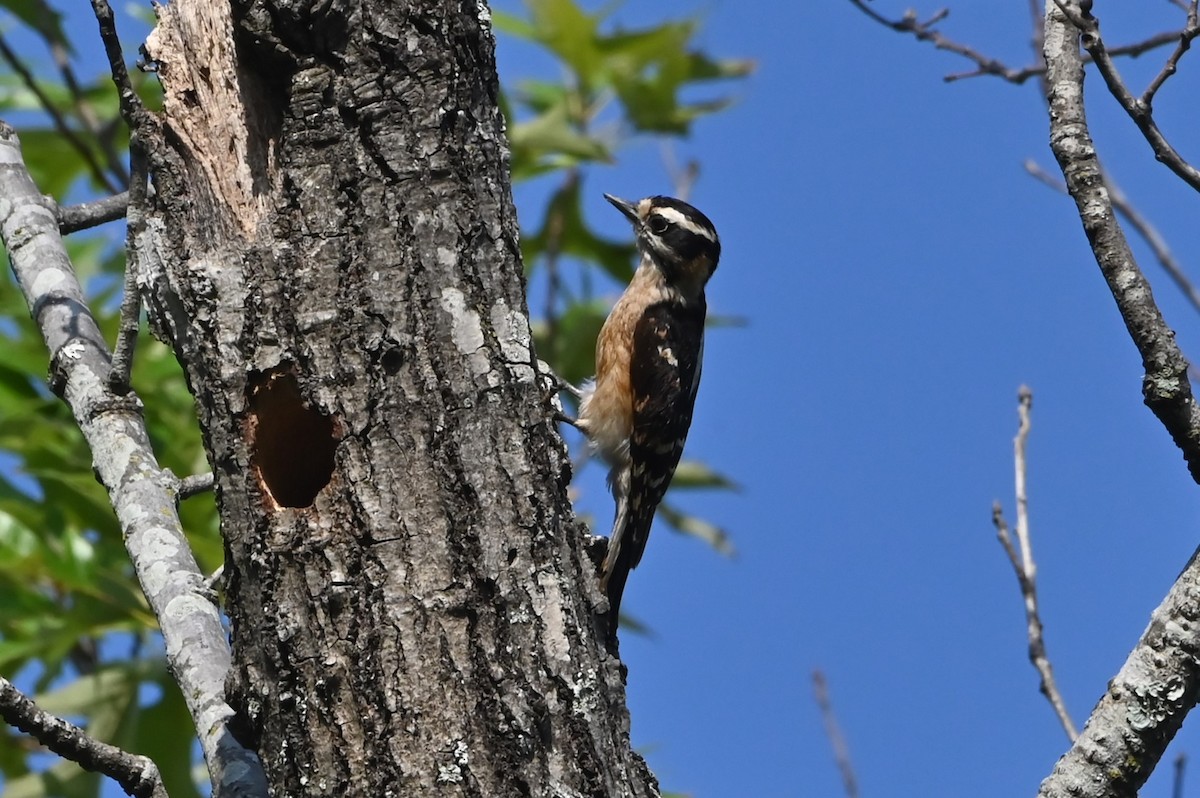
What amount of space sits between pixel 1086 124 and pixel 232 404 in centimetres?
188

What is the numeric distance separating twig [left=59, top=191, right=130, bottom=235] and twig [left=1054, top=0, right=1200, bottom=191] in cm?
273

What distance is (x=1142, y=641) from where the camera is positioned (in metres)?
2.63

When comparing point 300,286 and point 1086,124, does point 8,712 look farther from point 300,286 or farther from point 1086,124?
point 1086,124

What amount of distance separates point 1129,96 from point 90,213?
2.96 metres

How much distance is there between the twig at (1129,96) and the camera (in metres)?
Result: 2.73

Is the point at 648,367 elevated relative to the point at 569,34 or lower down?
lower down

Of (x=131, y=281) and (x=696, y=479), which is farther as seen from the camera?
(x=696, y=479)

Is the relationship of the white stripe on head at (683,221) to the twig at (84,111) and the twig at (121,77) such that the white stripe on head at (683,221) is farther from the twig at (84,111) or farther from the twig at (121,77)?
the twig at (121,77)

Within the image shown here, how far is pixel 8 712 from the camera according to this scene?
2639mm

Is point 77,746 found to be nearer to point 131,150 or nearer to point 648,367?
point 131,150

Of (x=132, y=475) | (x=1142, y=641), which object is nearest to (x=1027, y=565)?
(x=1142, y=641)

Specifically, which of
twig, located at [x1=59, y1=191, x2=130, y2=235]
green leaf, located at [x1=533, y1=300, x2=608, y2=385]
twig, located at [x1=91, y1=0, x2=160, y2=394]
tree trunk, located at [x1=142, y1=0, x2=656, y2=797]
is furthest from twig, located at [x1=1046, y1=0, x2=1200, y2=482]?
green leaf, located at [x1=533, y1=300, x2=608, y2=385]

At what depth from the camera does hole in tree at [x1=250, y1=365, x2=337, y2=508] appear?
281 cm

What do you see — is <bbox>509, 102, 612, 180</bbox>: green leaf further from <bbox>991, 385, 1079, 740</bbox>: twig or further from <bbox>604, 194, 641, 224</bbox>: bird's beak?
<bbox>991, 385, 1079, 740</bbox>: twig
